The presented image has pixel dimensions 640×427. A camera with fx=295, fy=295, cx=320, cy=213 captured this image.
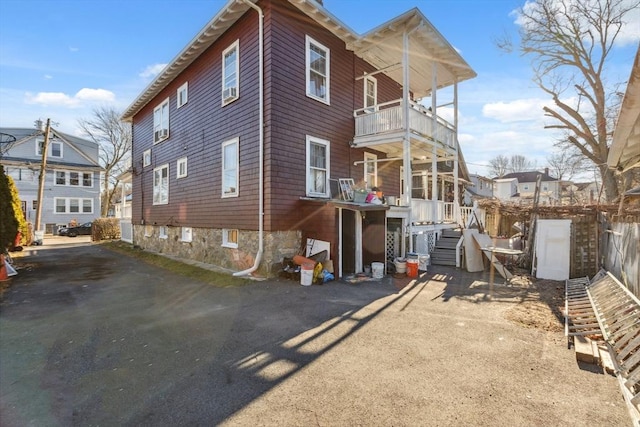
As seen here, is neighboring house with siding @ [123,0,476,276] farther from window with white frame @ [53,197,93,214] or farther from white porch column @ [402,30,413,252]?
window with white frame @ [53,197,93,214]

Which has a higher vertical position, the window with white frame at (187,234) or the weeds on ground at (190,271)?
the window with white frame at (187,234)

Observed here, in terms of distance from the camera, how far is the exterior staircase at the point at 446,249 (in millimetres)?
10466

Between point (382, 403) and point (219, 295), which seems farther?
point (219, 295)

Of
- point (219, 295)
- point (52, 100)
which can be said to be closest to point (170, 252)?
point (219, 295)

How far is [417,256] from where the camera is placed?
31.2 ft

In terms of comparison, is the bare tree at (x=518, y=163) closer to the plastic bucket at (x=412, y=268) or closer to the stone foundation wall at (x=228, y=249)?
the plastic bucket at (x=412, y=268)

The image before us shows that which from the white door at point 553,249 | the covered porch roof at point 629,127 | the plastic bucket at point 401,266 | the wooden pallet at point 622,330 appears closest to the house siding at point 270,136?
the plastic bucket at point 401,266

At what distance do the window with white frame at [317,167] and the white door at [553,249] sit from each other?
6.54 metres

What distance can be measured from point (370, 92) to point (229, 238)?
8349 mm

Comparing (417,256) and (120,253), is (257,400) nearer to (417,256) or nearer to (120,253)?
(417,256)

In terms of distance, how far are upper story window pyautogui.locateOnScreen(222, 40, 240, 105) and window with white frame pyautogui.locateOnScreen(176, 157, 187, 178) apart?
12.8ft

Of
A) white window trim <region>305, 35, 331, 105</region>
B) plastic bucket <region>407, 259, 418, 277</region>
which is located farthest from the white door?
white window trim <region>305, 35, 331, 105</region>

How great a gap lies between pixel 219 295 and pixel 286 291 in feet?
5.24

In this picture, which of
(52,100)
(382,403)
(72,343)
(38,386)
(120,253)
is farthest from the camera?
(52,100)
